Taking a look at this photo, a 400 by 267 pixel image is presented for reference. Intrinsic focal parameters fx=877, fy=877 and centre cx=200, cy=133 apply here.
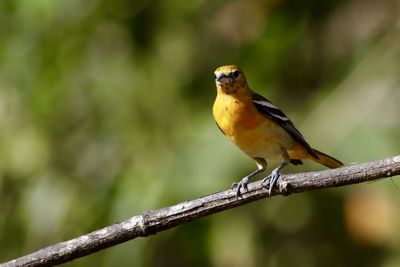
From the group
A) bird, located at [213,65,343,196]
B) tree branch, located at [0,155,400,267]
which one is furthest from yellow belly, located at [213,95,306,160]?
tree branch, located at [0,155,400,267]

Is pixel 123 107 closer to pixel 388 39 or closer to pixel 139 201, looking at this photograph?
pixel 139 201

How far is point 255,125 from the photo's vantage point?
5.29 metres

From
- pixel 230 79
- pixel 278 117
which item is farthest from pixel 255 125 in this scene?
pixel 230 79

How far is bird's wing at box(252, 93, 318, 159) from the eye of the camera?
539 cm

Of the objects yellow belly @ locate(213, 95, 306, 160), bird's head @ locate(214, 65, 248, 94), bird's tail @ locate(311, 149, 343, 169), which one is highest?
bird's head @ locate(214, 65, 248, 94)

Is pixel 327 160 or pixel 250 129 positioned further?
pixel 327 160

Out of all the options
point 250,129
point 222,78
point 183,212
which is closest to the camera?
point 183,212

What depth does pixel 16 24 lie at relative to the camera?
6207mm

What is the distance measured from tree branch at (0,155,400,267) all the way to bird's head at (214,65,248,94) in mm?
1688

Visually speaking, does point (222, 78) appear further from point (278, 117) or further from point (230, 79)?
point (278, 117)

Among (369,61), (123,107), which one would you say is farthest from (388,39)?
(123,107)

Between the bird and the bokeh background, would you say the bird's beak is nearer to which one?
the bird

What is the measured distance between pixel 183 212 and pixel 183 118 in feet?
7.83

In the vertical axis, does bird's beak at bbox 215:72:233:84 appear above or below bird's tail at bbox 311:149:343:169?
above
